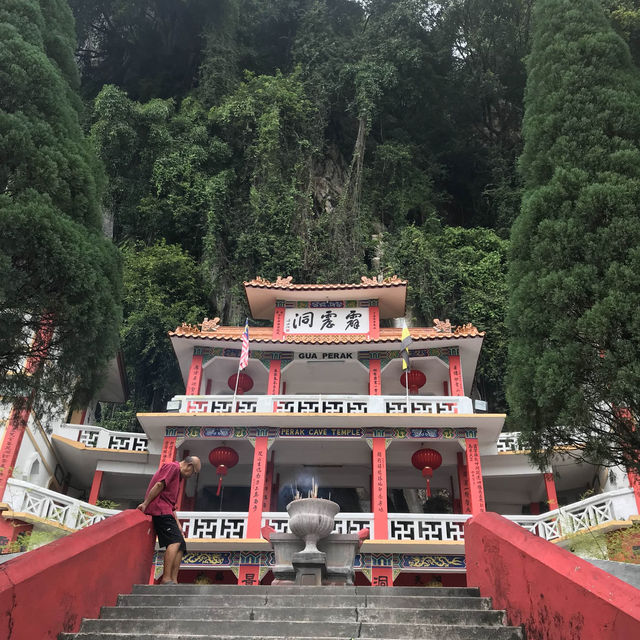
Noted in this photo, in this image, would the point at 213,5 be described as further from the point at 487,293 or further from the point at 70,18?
the point at 70,18

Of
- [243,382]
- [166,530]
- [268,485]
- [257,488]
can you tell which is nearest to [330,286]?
[243,382]

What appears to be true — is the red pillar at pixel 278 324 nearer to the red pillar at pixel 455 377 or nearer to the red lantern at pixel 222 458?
the red lantern at pixel 222 458

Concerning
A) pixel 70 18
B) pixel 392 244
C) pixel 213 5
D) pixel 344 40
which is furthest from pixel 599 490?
pixel 213 5

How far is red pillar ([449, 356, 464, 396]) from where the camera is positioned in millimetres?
14266

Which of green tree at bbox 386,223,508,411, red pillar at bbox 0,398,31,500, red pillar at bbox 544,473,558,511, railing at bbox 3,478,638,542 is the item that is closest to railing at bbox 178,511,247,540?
railing at bbox 3,478,638,542

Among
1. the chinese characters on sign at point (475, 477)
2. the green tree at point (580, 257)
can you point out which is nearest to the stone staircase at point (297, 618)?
the green tree at point (580, 257)

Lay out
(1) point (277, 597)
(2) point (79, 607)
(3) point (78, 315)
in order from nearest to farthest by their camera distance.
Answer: (2) point (79, 607)
(1) point (277, 597)
(3) point (78, 315)

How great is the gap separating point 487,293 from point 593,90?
14411mm

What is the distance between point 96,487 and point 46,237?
11.7 metres

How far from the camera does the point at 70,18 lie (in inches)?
291

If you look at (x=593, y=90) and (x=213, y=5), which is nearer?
(x=593, y=90)

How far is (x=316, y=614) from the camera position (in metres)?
4.39

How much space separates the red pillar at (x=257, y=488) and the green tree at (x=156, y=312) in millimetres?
6314

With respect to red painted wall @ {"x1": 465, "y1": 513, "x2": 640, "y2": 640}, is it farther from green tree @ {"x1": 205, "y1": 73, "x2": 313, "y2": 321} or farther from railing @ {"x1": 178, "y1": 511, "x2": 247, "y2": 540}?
green tree @ {"x1": 205, "y1": 73, "x2": 313, "y2": 321}
